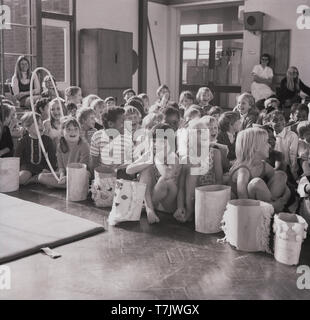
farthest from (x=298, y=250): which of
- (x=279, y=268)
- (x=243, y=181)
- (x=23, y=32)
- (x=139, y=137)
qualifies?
(x=23, y=32)

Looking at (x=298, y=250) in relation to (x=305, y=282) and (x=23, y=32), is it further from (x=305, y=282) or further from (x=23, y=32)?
(x=23, y=32)

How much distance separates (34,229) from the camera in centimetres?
343

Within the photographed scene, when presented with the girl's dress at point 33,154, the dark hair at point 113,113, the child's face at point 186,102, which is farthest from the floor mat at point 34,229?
the child's face at point 186,102

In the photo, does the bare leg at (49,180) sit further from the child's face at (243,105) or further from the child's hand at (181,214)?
the child's face at (243,105)

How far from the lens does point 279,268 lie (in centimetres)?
294

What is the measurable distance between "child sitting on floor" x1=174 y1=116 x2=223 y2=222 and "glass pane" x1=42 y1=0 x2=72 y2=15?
5.96 metres

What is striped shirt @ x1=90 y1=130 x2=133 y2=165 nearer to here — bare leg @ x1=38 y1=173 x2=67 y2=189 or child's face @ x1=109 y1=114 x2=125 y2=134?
child's face @ x1=109 y1=114 x2=125 y2=134

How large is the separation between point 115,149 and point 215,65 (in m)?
8.13

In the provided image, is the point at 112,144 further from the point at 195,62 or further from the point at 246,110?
the point at 195,62

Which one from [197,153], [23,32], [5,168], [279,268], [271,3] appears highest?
[271,3]

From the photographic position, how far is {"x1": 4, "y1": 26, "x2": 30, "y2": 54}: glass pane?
8158mm

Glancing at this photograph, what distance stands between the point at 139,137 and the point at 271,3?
693 cm

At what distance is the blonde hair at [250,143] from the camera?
3539 millimetres

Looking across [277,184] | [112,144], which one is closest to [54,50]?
[112,144]
